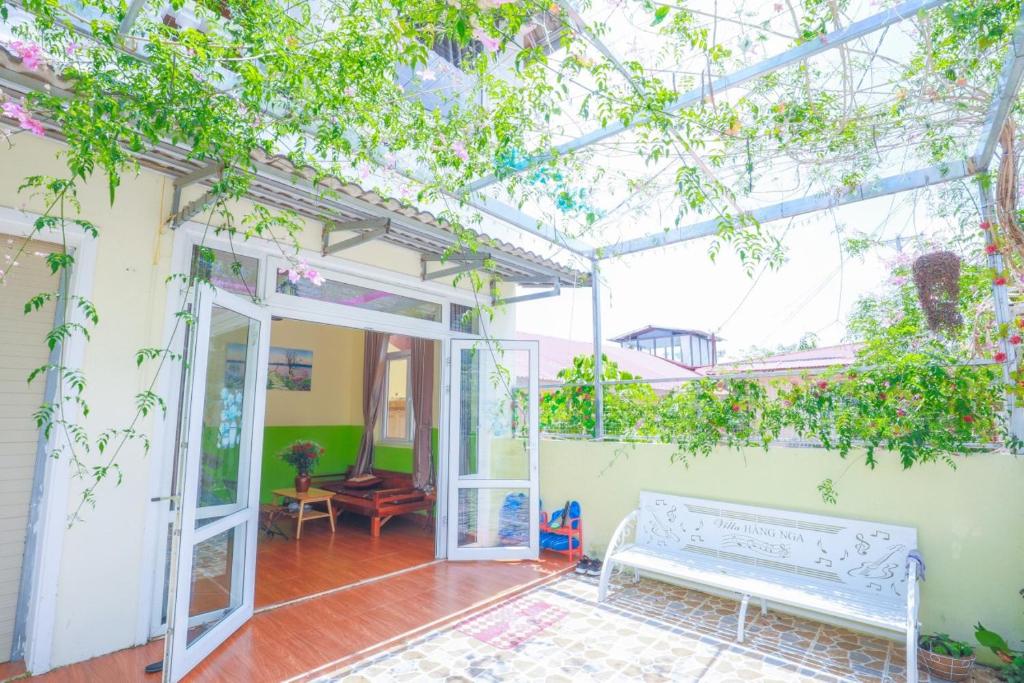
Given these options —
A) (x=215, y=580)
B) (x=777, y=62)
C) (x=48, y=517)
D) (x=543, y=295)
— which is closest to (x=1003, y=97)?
(x=777, y=62)

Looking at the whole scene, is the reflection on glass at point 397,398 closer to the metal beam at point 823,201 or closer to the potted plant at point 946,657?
the metal beam at point 823,201

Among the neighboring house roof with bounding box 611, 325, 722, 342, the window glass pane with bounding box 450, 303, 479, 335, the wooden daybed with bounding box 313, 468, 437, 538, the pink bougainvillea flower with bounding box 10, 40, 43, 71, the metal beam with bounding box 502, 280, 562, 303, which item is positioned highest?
the neighboring house roof with bounding box 611, 325, 722, 342

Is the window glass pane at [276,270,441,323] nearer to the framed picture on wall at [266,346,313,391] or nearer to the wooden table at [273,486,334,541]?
the wooden table at [273,486,334,541]

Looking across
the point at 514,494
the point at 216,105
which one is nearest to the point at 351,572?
the point at 514,494

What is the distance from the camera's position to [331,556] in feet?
17.2

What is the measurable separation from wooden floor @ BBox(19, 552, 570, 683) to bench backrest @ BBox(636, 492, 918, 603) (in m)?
1.14

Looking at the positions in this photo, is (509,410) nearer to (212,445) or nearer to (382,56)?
(212,445)

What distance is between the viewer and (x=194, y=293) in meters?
3.15

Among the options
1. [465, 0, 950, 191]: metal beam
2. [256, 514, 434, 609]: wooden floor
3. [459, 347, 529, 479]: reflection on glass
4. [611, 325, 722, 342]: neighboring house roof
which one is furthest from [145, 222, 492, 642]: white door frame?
[611, 325, 722, 342]: neighboring house roof

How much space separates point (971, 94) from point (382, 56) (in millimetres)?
3619

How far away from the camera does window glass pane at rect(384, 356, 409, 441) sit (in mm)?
7820

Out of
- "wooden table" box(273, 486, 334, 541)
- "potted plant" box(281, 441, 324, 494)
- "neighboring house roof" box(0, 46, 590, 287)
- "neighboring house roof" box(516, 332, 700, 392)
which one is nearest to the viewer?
"neighboring house roof" box(0, 46, 590, 287)

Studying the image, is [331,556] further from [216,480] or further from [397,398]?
[397,398]

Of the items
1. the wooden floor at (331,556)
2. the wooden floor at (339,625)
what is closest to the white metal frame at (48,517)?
the wooden floor at (339,625)
